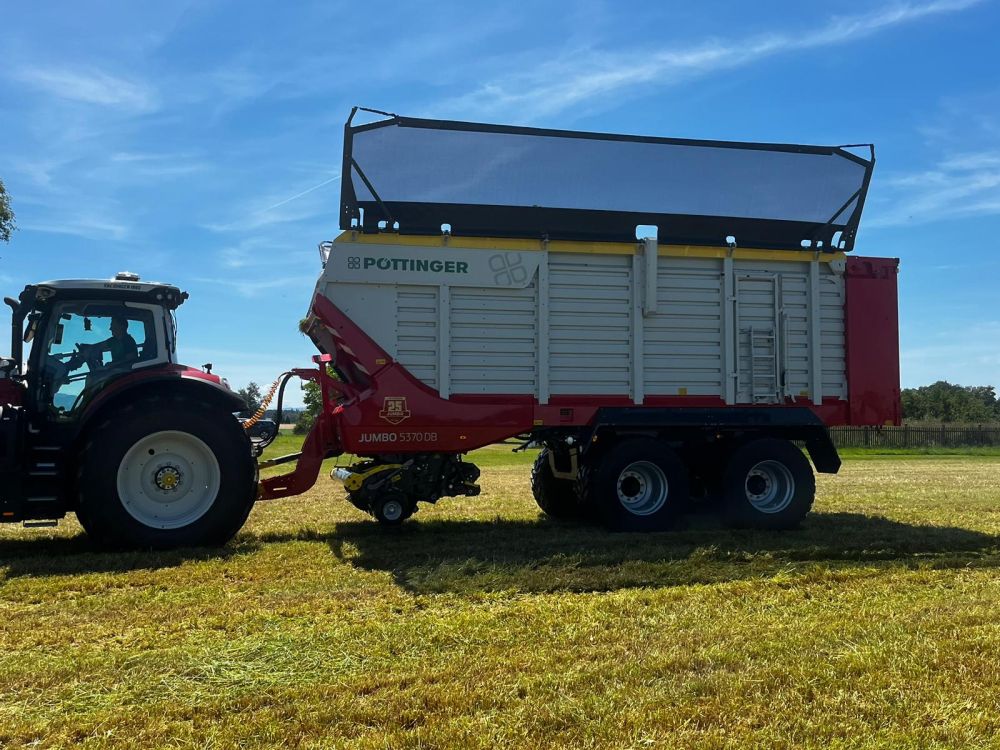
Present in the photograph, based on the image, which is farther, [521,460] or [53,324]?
[521,460]

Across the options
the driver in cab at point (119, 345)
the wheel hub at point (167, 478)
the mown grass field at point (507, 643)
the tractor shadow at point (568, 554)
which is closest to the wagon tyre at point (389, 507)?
the tractor shadow at point (568, 554)

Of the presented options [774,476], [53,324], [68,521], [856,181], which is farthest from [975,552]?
[68,521]

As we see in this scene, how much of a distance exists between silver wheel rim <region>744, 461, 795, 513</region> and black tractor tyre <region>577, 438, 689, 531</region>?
0.82 metres

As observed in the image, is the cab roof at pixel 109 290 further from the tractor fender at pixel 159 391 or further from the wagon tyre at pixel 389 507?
the wagon tyre at pixel 389 507

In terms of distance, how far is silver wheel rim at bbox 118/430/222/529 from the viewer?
6.79 m

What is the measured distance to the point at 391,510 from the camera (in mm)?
7547

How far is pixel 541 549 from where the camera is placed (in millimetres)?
6742

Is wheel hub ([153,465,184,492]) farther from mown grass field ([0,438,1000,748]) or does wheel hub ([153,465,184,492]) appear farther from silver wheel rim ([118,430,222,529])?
mown grass field ([0,438,1000,748])

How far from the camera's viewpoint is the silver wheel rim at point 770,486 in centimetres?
827

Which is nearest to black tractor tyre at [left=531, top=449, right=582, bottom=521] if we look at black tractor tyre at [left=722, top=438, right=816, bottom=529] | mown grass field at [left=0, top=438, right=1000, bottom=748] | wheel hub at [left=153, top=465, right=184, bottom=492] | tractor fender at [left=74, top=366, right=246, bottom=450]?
black tractor tyre at [left=722, top=438, right=816, bottom=529]

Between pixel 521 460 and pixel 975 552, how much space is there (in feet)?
51.8

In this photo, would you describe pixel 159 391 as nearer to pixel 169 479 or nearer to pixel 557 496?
pixel 169 479

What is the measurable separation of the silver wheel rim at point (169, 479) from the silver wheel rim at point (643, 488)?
151 inches

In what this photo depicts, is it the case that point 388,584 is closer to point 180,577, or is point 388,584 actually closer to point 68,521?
point 180,577
